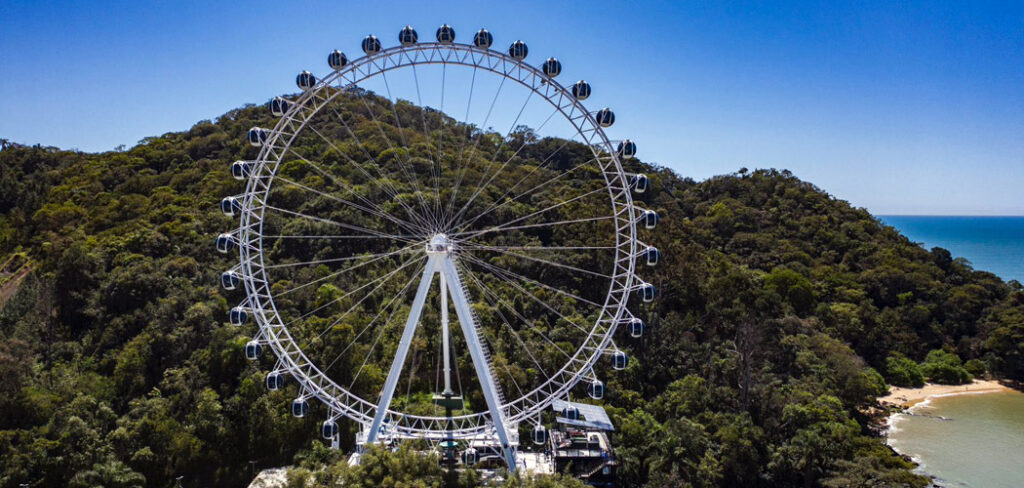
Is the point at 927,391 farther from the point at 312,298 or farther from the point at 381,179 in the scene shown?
the point at 312,298

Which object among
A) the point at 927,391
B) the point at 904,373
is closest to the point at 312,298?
the point at 904,373

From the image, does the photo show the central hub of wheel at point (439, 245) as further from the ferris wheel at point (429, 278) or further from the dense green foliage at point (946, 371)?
the dense green foliage at point (946, 371)

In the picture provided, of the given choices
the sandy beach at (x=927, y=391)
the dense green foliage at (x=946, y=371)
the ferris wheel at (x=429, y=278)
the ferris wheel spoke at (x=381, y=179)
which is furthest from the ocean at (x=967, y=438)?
the ferris wheel spoke at (x=381, y=179)

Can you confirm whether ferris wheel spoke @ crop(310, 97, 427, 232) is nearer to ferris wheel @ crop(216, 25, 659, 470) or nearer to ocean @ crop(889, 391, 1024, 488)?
ferris wheel @ crop(216, 25, 659, 470)

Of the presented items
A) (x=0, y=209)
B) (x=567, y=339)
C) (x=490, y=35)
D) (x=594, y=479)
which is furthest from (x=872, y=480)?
(x=0, y=209)

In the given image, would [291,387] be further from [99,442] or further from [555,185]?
[555,185]

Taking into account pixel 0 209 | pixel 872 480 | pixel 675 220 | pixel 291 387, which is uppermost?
pixel 0 209

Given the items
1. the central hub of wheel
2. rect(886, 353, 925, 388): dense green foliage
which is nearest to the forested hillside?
rect(886, 353, 925, 388): dense green foliage
